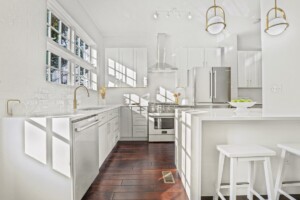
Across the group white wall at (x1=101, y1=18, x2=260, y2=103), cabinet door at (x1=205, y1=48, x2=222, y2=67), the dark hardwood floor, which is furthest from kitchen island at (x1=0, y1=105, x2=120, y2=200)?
cabinet door at (x1=205, y1=48, x2=222, y2=67)

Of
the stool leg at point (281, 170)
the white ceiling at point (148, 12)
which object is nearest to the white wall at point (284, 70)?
the stool leg at point (281, 170)

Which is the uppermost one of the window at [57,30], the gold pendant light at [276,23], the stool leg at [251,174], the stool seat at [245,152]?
the window at [57,30]

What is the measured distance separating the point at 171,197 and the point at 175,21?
12.9 ft

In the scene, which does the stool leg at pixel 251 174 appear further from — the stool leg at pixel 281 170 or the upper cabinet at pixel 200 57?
the upper cabinet at pixel 200 57

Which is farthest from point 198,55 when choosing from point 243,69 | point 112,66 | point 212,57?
point 112,66

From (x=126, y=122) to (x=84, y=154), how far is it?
326cm

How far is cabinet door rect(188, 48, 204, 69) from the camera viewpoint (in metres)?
5.75

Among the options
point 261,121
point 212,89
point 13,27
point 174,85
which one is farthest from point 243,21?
point 13,27

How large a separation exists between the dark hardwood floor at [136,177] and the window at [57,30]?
7.02 ft

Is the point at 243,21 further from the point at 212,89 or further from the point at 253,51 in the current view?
the point at 212,89

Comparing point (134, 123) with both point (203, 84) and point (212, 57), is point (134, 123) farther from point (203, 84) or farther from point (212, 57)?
point (212, 57)

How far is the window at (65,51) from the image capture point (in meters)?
2.97

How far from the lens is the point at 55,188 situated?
1847 mm

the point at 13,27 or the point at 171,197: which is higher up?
the point at 13,27
